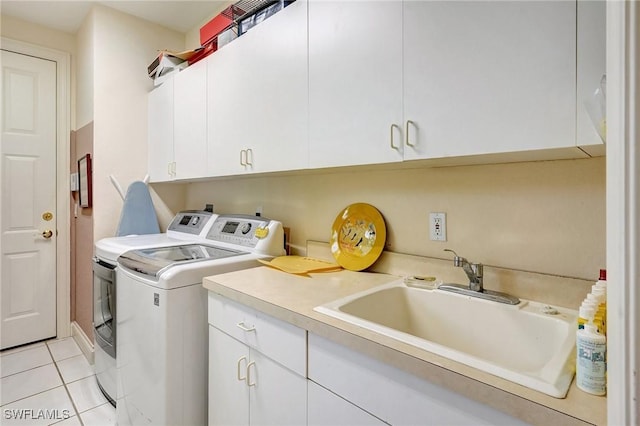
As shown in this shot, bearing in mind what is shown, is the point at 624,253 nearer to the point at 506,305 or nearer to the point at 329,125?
the point at 506,305

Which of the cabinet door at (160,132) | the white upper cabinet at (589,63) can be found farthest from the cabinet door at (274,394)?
the cabinet door at (160,132)

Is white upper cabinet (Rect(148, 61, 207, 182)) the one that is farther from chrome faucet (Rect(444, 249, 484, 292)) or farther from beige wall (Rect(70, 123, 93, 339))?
chrome faucet (Rect(444, 249, 484, 292))

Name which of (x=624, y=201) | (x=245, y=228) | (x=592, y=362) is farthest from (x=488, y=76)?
(x=245, y=228)

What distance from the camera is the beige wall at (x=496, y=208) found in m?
1.03

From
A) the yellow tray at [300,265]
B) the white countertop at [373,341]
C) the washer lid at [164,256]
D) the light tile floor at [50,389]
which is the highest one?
the washer lid at [164,256]

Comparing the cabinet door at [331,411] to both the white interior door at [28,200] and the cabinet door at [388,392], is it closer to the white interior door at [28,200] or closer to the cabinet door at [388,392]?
the cabinet door at [388,392]

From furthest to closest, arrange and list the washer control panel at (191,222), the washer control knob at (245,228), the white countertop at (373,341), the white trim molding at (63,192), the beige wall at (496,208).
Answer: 1. the white trim molding at (63,192)
2. the washer control panel at (191,222)
3. the washer control knob at (245,228)
4. the beige wall at (496,208)
5. the white countertop at (373,341)

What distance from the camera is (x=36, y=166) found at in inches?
108

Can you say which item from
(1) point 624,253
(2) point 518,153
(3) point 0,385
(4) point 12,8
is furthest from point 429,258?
(4) point 12,8

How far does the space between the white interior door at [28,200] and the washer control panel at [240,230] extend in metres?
1.71

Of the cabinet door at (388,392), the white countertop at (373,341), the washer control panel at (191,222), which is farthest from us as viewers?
the washer control panel at (191,222)

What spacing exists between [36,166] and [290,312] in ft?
9.53

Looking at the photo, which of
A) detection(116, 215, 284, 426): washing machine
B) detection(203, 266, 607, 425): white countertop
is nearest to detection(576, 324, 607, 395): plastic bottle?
detection(203, 266, 607, 425): white countertop

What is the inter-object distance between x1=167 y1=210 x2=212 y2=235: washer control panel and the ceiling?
60.8 inches
